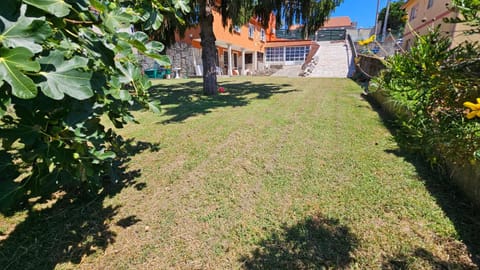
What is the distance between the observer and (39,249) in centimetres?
198

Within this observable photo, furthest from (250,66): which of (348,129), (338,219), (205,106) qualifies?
(338,219)

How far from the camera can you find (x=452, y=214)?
2.28m

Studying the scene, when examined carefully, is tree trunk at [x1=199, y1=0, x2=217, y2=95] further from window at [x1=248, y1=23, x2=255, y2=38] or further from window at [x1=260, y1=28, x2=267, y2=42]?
window at [x1=260, y1=28, x2=267, y2=42]

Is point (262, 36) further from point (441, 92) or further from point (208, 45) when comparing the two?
point (441, 92)

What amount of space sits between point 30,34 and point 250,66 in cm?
2746

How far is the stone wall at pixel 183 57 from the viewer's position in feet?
58.4

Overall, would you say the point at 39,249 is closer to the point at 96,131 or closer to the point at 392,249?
the point at 96,131

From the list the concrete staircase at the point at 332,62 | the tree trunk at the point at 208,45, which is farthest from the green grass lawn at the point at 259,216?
the concrete staircase at the point at 332,62

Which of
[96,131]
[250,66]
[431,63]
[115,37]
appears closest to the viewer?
[431,63]

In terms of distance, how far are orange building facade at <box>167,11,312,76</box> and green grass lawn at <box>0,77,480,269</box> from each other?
9.73 m

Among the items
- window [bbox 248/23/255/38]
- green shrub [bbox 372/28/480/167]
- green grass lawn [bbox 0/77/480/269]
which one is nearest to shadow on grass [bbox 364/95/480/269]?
green grass lawn [bbox 0/77/480/269]

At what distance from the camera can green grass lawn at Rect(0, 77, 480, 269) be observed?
1.89 m

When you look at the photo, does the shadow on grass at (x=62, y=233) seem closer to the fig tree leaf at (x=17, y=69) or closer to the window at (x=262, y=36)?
the fig tree leaf at (x=17, y=69)

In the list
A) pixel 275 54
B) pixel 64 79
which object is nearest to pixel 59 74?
pixel 64 79
